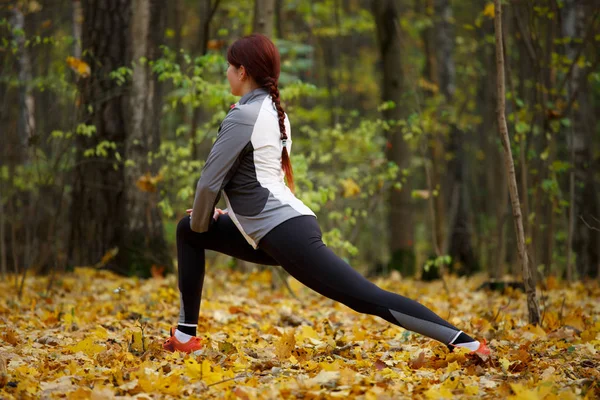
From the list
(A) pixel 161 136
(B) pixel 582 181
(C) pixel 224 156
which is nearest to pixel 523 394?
(C) pixel 224 156

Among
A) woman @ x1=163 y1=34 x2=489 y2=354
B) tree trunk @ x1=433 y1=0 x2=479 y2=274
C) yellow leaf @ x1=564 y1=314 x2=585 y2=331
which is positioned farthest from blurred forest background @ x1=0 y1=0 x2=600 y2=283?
woman @ x1=163 y1=34 x2=489 y2=354

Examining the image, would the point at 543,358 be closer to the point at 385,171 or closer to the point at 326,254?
the point at 326,254

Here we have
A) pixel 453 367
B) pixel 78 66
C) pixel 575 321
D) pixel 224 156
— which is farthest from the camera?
pixel 78 66

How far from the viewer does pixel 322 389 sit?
10.1ft

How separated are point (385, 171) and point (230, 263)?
2956mm

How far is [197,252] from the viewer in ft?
13.1

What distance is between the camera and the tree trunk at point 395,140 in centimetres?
1120

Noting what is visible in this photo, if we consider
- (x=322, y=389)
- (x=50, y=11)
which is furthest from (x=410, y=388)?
(x=50, y=11)

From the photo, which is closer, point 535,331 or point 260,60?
point 260,60

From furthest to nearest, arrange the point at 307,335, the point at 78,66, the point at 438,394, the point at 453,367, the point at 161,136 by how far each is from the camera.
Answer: the point at 161,136 < the point at 78,66 < the point at 307,335 < the point at 453,367 < the point at 438,394

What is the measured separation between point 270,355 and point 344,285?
784 millimetres

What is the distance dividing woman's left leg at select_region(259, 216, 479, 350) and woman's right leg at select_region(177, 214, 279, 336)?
0.37 m

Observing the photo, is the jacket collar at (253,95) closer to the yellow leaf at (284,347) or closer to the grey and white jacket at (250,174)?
the grey and white jacket at (250,174)

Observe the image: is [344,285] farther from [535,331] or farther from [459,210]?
[459,210]
